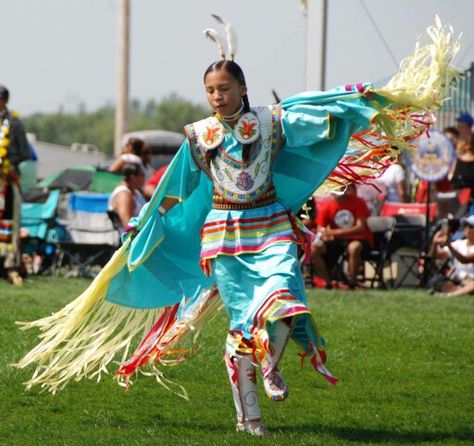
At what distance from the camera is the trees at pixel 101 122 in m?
117

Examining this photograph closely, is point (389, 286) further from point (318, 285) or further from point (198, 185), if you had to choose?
point (198, 185)

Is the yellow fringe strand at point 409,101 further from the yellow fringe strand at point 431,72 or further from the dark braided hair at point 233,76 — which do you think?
the dark braided hair at point 233,76

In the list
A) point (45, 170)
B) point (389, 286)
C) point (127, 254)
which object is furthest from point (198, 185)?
point (45, 170)

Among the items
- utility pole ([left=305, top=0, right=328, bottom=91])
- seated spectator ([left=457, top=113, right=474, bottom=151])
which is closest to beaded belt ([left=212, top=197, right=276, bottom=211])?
utility pole ([left=305, top=0, right=328, bottom=91])

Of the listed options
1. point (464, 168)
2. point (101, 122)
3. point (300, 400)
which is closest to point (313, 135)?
point (300, 400)

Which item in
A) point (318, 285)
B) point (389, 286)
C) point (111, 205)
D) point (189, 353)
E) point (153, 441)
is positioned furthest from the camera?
point (389, 286)

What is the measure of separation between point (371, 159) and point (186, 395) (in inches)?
58.0

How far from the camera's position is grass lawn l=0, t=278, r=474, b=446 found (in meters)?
5.54

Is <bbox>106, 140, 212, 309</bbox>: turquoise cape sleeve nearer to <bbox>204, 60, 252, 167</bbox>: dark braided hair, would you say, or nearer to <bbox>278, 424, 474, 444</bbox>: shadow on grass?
<bbox>204, 60, 252, 167</bbox>: dark braided hair

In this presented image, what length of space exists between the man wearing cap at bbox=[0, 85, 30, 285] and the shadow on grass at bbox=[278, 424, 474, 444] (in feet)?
20.1

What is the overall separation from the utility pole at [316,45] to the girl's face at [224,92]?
241 inches

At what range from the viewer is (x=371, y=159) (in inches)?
249

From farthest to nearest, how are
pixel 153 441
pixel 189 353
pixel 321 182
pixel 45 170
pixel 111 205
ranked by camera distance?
pixel 45 170 → pixel 111 205 → pixel 189 353 → pixel 321 182 → pixel 153 441

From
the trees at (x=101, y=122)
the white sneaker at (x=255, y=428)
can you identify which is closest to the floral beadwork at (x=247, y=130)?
the white sneaker at (x=255, y=428)
